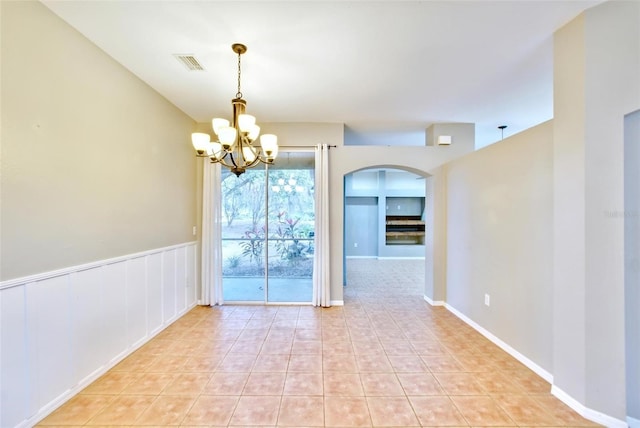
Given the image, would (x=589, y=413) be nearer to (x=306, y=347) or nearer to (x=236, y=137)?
(x=306, y=347)

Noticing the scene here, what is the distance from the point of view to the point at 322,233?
4203 mm

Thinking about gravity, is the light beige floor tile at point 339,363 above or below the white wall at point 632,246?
below

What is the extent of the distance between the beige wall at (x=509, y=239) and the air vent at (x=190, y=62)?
333cm

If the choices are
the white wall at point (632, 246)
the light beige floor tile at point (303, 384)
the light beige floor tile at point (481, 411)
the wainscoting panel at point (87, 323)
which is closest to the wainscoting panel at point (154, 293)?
the wainscoting panel at point (87, 323)

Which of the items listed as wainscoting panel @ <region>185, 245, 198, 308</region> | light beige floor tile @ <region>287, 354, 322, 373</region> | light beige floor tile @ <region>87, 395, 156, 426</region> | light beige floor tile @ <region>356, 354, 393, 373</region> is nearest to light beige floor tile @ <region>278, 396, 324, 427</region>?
light beige floor tile @ <region>287, 354, 322, 373</region>

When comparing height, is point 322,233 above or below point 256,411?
above

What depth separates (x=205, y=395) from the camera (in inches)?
83.7

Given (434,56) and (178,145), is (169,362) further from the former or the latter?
(434,56)

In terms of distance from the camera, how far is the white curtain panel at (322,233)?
13.7ft

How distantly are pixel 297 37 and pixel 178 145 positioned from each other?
7.95 feet

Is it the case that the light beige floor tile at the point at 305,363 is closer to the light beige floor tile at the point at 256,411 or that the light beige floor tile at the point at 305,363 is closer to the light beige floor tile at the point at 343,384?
the light beige floor tile at the point at 343,384

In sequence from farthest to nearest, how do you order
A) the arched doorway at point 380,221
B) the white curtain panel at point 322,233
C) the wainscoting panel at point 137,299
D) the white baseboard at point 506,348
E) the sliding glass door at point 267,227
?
the arched doorway at point 380,221 → the sliding glass door at point 267,227 → the white curtain panel at point 322,233 → the wainscoting panel at point 137,299 → the white baseboard at point 506,348

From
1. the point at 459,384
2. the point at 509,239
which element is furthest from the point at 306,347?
the point at 509,239

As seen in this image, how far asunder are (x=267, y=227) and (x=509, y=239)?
131 inches
